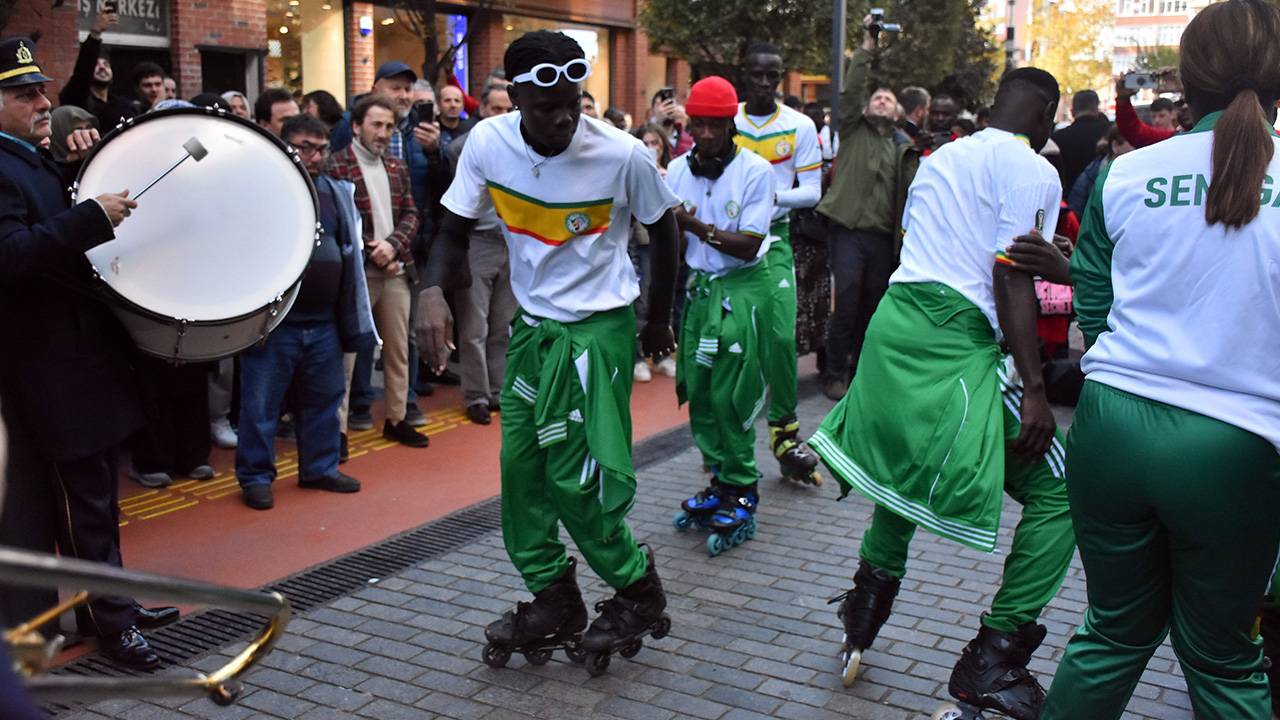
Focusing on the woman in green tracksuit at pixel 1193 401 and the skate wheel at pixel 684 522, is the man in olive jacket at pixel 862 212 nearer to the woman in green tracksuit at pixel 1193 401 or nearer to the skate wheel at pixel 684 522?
the skate wheel at pixel 684 522

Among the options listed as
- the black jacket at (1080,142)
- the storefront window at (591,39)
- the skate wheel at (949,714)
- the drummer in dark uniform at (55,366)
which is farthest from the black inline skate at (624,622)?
the storefront window at (591,39)

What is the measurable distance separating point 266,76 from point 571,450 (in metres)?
13.1

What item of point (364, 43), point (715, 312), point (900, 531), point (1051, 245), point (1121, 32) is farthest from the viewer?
point (1121, 32)

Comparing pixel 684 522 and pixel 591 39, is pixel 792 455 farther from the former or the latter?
pixel 591 39

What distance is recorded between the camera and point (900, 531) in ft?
13.9

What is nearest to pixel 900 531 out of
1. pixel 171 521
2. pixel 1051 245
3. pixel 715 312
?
pixel 1051 245

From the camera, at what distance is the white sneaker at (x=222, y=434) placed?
7.56 meters

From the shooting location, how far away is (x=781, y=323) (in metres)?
6.35

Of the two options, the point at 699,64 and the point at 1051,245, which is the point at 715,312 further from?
the point at 699,64

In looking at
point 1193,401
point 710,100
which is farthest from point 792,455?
point 1193,401

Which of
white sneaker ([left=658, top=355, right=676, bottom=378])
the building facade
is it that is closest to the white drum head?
the building facade

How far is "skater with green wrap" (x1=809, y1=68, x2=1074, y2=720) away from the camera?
3949 millimetres

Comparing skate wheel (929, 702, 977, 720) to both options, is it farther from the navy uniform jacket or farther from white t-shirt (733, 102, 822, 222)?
white t-shirt (733, 102, 822, 222)

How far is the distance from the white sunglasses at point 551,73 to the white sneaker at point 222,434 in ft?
13.7
